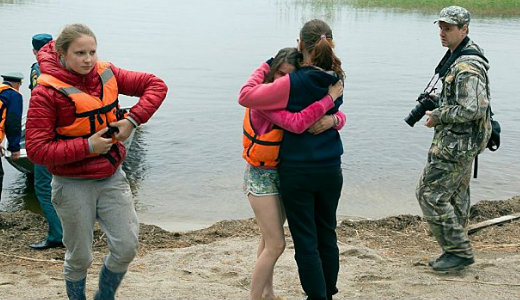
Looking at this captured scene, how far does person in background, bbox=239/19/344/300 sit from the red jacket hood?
0.87m

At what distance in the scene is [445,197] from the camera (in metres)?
5.85

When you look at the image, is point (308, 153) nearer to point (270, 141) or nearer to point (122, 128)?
point (270, 141)

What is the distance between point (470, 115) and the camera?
5508 mm

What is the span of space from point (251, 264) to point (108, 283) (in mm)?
1947

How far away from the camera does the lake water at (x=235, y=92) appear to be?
10.4 metres

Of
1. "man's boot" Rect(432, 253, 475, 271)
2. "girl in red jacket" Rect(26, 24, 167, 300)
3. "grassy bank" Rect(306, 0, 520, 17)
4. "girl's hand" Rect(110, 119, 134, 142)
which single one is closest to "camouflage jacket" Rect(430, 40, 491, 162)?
"man's boot" Rect(432, 253, 475, 271)

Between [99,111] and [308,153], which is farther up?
[99,111]

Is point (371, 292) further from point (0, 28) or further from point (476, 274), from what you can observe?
point (0, 28)

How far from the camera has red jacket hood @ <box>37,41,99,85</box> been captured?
4309mm

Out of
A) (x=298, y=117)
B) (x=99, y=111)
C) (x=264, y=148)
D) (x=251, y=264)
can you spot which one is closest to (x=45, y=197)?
(x=251, y=264)

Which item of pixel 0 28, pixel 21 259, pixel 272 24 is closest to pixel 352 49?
pixel 272 24

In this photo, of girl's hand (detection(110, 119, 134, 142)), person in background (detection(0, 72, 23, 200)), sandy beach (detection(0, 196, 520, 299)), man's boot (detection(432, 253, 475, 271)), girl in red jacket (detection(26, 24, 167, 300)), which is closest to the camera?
girl in red jacket (detection(26, 24, 167, 300))

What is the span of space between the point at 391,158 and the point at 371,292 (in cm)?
720

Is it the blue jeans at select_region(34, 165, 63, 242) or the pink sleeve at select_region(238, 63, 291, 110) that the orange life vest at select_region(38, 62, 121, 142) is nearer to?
the pink sleeve at select_region(238, 63, 291, 110)
